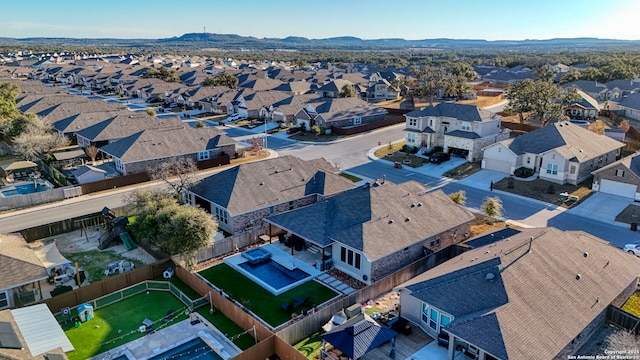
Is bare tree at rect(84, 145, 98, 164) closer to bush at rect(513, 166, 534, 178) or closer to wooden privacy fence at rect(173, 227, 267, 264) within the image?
wooden privacy fence at rect(173, 227, 267, 264)

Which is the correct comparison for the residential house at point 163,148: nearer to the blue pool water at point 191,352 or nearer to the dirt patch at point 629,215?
the blue pool water at point 191,352

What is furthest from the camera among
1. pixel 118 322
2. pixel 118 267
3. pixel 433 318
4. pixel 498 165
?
pixel 498 165

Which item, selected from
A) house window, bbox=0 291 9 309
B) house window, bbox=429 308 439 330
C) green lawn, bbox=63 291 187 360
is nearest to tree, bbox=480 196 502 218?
house window, bbox=429 308 439 330

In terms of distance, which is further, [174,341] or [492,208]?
[492,208]

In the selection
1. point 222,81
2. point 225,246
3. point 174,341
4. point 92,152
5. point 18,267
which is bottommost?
point 174,341

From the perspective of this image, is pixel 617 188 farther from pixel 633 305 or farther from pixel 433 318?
pixel 433 318

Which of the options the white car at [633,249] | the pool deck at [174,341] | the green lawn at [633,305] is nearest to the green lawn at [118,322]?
the pool deck at [174,341]

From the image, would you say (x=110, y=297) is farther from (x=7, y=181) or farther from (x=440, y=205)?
(x=7, y=181)

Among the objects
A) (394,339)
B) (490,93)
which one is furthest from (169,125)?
(490,93)

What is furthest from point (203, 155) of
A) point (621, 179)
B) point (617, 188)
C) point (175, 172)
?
point (621, 179)
